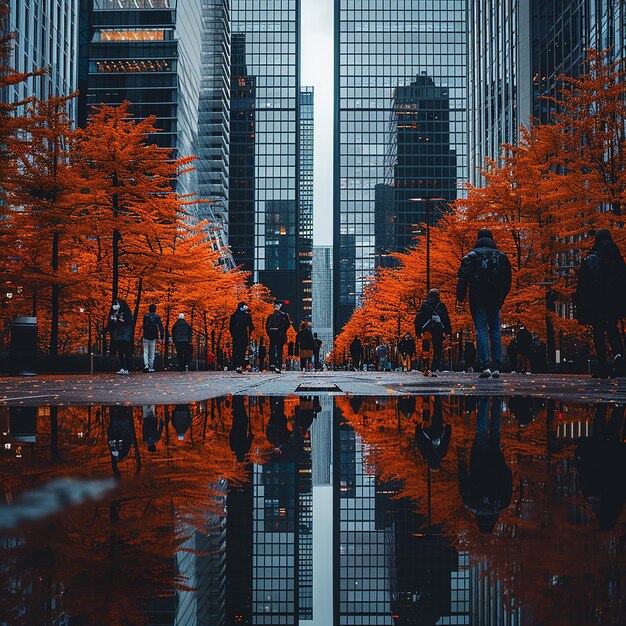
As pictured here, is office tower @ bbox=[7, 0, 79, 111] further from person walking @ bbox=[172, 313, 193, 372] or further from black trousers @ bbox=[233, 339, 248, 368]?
black trousers @ bbox=[233, 339, 248, 368]

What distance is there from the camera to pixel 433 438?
494 centimetres

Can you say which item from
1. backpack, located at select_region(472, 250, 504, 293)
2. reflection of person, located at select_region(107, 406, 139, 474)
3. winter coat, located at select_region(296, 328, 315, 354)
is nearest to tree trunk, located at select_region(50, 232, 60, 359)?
winter coat, located at select_region(296, 328, 315, 354)

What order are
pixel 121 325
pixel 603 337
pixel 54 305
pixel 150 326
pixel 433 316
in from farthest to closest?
1. pixel 54 305
2. pixel 150 326
3. pixel 121 325
4. pixel 433 316
5. pixel 603 337

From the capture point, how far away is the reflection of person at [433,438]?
159 inches

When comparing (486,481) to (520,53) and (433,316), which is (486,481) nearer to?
(433,316)

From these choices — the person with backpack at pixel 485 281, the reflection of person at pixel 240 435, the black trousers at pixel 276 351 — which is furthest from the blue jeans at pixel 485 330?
the black trousers at pixel 276 351

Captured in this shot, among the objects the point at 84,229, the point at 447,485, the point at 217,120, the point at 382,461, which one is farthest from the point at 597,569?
the point at 217,120

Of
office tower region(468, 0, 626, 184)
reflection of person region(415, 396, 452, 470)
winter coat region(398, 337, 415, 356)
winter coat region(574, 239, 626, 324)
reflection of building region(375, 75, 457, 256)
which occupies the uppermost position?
reflection of building region(375, 75, 457, 256)

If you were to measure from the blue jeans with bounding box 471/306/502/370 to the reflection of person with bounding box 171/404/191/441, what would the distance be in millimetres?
6997

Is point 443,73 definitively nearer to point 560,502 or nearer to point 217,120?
point 217,120

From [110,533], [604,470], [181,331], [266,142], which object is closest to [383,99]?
[266,142]

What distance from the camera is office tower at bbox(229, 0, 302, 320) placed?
160 metres

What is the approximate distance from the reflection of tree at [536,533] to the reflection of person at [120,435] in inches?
51.6

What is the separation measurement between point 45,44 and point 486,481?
61085 mm
